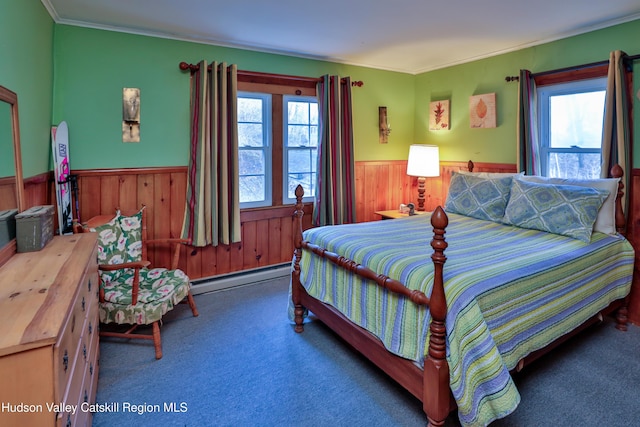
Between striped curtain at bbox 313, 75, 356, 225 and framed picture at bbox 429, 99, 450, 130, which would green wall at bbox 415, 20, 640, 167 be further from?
striped curtain at bbox 313, 75, 356, 225

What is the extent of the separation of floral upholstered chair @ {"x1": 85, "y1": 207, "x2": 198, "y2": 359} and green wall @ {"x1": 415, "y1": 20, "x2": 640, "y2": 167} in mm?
3095

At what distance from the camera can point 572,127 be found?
333 cm

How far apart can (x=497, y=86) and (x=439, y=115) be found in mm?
727

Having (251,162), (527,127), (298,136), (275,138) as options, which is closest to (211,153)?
(251,162)

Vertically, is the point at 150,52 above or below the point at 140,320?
above

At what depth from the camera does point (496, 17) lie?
2.85 m

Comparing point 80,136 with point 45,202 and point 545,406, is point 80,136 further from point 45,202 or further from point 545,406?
point 545,406

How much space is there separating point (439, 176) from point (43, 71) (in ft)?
12.6

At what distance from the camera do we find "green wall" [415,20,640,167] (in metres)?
2.98

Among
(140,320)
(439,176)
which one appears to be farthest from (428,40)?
(140,320)

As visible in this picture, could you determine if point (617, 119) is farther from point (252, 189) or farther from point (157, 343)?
point (157, 343)

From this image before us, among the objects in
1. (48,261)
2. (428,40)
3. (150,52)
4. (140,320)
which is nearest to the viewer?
(48,261)

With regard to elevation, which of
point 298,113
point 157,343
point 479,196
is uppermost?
point 298,113

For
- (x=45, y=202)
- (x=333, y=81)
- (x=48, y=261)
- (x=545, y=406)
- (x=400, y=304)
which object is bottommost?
(x=545, y=406)
